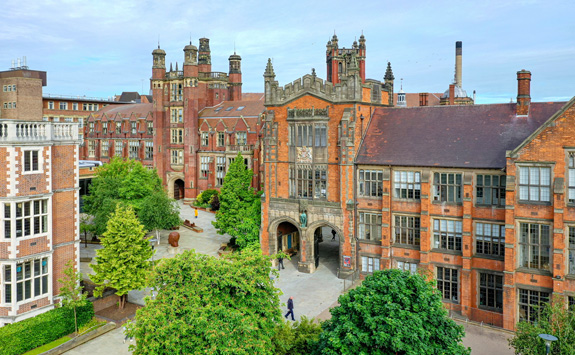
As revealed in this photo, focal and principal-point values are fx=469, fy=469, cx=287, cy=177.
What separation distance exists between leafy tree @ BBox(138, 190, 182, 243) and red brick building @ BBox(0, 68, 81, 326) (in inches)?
618

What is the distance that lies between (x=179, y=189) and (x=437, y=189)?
171 feet

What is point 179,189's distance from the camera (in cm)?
7681

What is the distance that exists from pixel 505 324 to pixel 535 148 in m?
10.9

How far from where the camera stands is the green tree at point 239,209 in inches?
1655

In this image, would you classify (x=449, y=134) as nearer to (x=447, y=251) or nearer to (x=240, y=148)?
(x=447, y=251)

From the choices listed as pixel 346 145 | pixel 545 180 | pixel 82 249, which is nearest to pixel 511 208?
pixel 545 180

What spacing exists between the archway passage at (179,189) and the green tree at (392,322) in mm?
60700

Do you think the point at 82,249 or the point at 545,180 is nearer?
the point at 545,180

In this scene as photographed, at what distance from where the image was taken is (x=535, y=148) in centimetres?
2789

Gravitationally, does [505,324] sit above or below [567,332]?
below

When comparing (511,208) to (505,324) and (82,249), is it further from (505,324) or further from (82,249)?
(82,249)

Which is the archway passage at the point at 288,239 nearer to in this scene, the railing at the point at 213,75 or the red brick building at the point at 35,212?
the red brick building at the point at 35,212

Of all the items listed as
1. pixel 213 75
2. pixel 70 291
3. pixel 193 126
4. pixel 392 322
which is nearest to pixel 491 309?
pixel 392 322

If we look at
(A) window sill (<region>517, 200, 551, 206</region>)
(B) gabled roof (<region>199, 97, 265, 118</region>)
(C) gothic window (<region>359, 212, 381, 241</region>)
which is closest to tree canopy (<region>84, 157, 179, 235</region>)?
(C) gothic window (<region>359, 212, 381, 241</region>)
